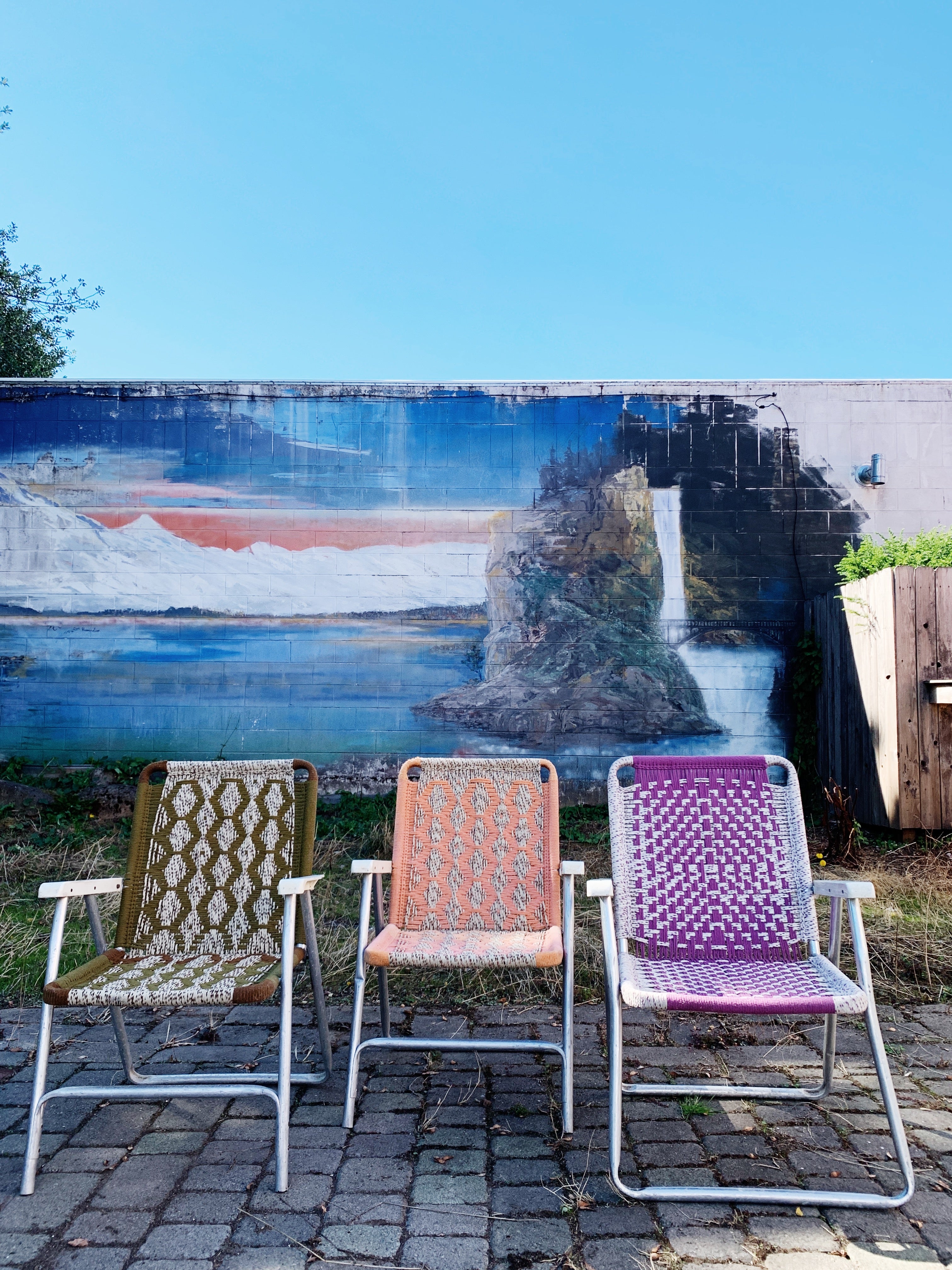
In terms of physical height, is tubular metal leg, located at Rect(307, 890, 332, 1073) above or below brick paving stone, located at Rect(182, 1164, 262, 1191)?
above

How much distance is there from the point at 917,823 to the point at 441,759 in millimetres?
3415

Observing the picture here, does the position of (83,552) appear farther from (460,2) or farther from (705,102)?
(705,102)

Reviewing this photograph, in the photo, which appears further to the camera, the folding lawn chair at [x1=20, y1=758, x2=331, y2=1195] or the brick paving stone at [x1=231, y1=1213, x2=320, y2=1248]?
the folding lawn chair at [x1=20, y1=758, x2=331, y2=1195]

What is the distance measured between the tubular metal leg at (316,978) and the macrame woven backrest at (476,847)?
0.43 metres

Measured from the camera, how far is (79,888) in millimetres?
2381

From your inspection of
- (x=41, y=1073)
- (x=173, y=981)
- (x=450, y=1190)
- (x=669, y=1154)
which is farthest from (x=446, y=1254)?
(x=41, y=1073)

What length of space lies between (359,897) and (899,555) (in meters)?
4.06

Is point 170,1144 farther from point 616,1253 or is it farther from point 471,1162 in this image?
point 616,1253

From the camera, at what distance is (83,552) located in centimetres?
648

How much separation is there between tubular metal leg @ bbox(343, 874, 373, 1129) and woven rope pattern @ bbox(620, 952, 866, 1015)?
0.78 metres

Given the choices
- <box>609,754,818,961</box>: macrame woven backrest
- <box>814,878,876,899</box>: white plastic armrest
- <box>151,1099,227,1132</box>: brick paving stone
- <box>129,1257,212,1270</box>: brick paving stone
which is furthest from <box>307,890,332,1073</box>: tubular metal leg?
<box>814,878,876,899</box>: white plastic armrest

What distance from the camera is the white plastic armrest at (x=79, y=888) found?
2297mm

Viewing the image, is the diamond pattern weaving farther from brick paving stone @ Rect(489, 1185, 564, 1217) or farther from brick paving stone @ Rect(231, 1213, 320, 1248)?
brick paving stone @ Rect(231, 1213, 320, 1248)

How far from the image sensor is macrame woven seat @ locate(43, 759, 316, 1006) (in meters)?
2.72
